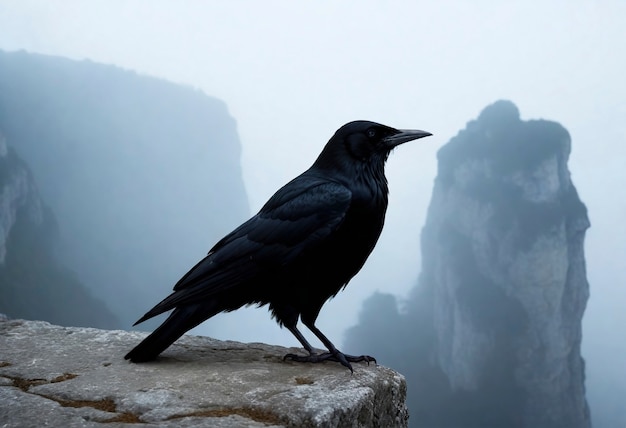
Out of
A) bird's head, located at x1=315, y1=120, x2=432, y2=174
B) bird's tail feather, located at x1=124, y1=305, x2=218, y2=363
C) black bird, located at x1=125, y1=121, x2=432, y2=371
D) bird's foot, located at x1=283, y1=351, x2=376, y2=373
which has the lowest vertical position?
bird's foot, located at x1=283, y1=351, x2=376, y2=373

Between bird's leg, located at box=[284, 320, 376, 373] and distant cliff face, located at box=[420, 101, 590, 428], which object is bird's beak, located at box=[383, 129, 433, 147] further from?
distant cliff face, located at box=[420, 101, 590, 428]

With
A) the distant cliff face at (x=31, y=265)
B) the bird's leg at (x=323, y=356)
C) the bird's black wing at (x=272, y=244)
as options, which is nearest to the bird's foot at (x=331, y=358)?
the bird's leg at (x=323, y=356)

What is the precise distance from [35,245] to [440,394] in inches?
1916

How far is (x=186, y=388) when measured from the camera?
9.24 ft

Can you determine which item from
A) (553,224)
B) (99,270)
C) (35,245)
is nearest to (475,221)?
(553,224)

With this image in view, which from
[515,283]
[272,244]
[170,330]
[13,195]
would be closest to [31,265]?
[13,195]

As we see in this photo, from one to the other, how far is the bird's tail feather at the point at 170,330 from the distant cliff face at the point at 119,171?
79.3 metres

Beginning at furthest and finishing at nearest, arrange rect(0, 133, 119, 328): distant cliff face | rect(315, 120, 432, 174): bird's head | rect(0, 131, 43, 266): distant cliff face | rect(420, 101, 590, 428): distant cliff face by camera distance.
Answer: rect(420, 101, 590, 428): distant cliff face → rect(0, 131, 43, 266): distant cliff face → rect(0, 133, 119, 328): distant cliff face → rect(315, 120, 432, 174): bird's head

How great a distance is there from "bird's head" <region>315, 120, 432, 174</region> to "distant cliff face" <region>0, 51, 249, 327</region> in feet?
261

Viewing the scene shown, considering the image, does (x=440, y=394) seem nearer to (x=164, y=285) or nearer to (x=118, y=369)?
(x=164, y=285)

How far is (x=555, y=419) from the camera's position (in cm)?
5947

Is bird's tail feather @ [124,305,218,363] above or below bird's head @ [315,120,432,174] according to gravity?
below

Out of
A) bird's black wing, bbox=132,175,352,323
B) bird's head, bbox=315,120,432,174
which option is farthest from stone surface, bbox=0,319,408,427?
bird's head, bbox=315,120,432,174

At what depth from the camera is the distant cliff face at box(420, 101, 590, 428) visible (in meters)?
61.1
